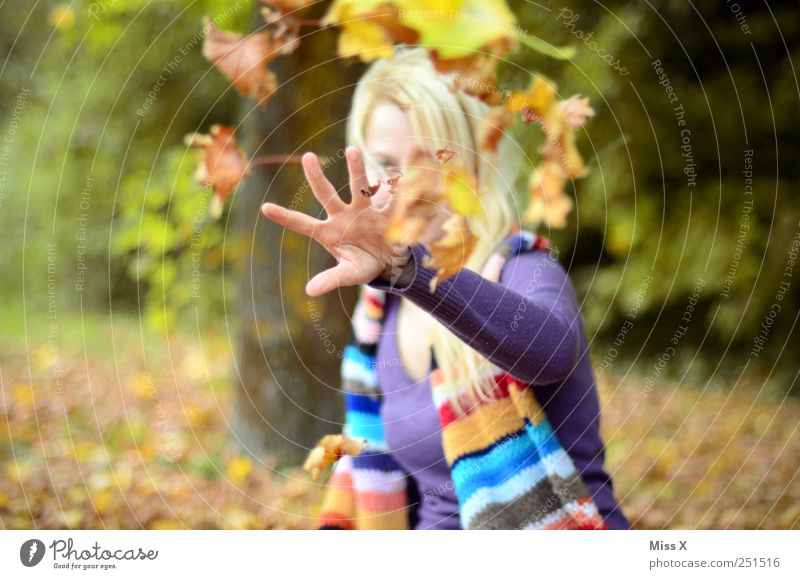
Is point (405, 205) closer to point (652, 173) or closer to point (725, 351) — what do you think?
point (652, 173)

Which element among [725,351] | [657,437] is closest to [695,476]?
[657,437]

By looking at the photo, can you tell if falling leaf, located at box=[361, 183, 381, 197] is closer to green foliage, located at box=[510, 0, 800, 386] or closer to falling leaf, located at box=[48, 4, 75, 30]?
green foliage, located at box=[510, 0, 800, 386]

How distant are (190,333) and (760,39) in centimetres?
209

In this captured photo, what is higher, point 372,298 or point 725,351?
point 372,298

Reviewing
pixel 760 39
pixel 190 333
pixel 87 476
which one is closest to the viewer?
pixel 87 476

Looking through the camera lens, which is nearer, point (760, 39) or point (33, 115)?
point (760, 39)

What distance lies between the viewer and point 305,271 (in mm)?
1508

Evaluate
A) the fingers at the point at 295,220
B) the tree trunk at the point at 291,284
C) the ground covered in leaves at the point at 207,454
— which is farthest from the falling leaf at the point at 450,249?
the ground covered in leaves at the point at 207,454

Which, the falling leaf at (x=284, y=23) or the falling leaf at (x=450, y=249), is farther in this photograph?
A: the falling leaf at (x=284, y=23)

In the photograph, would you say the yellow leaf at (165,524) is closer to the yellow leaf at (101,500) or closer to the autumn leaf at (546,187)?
the yellow leaf at (101,500)

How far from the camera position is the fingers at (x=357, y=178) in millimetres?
777

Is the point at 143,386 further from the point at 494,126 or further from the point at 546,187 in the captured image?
the point at 494,126

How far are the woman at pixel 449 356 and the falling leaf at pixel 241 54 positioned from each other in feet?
0.67

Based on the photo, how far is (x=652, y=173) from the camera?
2.14 metres
